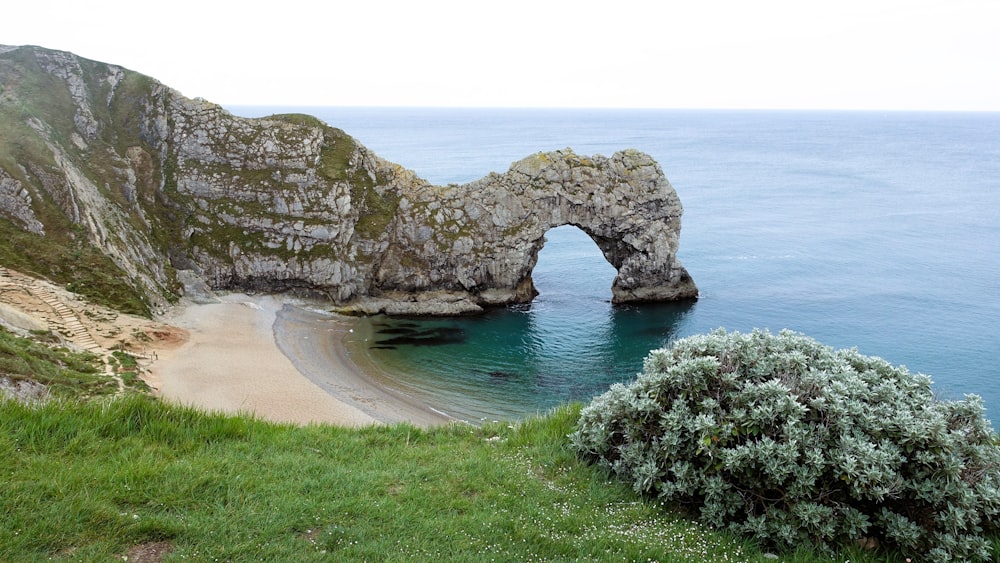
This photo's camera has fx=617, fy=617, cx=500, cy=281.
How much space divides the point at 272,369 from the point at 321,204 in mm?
19477

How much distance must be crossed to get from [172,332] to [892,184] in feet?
389

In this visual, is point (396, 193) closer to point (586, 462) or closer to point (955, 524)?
point (586, 462)

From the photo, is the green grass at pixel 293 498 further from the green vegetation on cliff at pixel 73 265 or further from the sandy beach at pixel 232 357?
the green vegetation on cliff at pixel 73 265

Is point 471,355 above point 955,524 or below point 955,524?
below

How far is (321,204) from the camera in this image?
5309cm

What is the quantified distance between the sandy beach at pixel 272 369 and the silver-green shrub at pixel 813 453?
66.4 feet

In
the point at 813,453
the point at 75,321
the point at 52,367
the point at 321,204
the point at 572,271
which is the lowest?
the point at 572,271

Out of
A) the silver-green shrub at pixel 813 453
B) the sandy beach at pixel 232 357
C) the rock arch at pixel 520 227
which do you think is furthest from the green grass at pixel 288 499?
the rock arch at pixel 520 227

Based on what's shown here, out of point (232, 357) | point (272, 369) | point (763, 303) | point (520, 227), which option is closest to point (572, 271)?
point (520, 227)

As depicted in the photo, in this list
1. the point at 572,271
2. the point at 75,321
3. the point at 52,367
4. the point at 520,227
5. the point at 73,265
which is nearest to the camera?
the point at 52,367

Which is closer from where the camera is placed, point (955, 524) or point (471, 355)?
point (955, 524)

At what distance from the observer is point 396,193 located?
55156 mm

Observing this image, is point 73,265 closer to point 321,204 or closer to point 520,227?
point 321,204

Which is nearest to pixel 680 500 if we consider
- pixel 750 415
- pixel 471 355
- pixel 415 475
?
pixel 750 415
